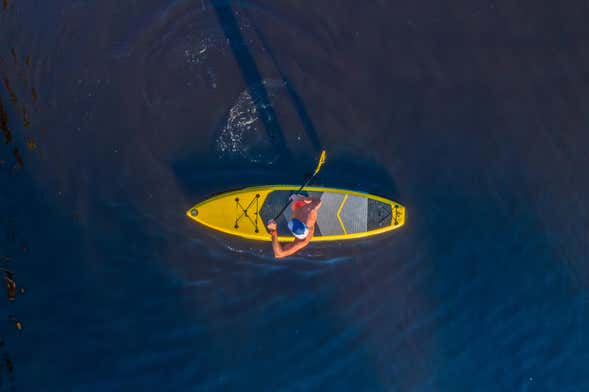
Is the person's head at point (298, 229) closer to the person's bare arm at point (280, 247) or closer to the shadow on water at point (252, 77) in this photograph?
the person's bare arm at point (280, 247)

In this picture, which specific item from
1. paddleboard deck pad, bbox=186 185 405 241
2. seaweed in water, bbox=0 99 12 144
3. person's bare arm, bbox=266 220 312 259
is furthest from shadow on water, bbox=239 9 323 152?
seaweed in water, bbox=0 99 12 144

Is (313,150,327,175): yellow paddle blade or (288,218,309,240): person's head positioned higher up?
(313,150,327,175): yellow paddle blade

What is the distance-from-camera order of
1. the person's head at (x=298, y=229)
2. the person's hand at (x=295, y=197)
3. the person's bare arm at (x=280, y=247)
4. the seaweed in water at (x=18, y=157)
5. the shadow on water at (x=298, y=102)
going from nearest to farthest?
the person's head at (x=298, y=229) < the person's bare arm at (x=280, y=247) < the seaweed in water at (x=18, y=157) < the person's hand at (x=295, y=197) < the shadow on water at (x=298, y=102)

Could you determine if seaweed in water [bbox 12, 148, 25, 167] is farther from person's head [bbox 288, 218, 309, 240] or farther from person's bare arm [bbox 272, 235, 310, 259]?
person's head [bbox 288, 218, 309, 240]

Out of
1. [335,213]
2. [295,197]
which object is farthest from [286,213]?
[335,213]

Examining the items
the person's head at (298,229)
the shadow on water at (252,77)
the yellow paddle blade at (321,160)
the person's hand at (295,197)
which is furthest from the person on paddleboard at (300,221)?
the shadow on water at (252,77)
